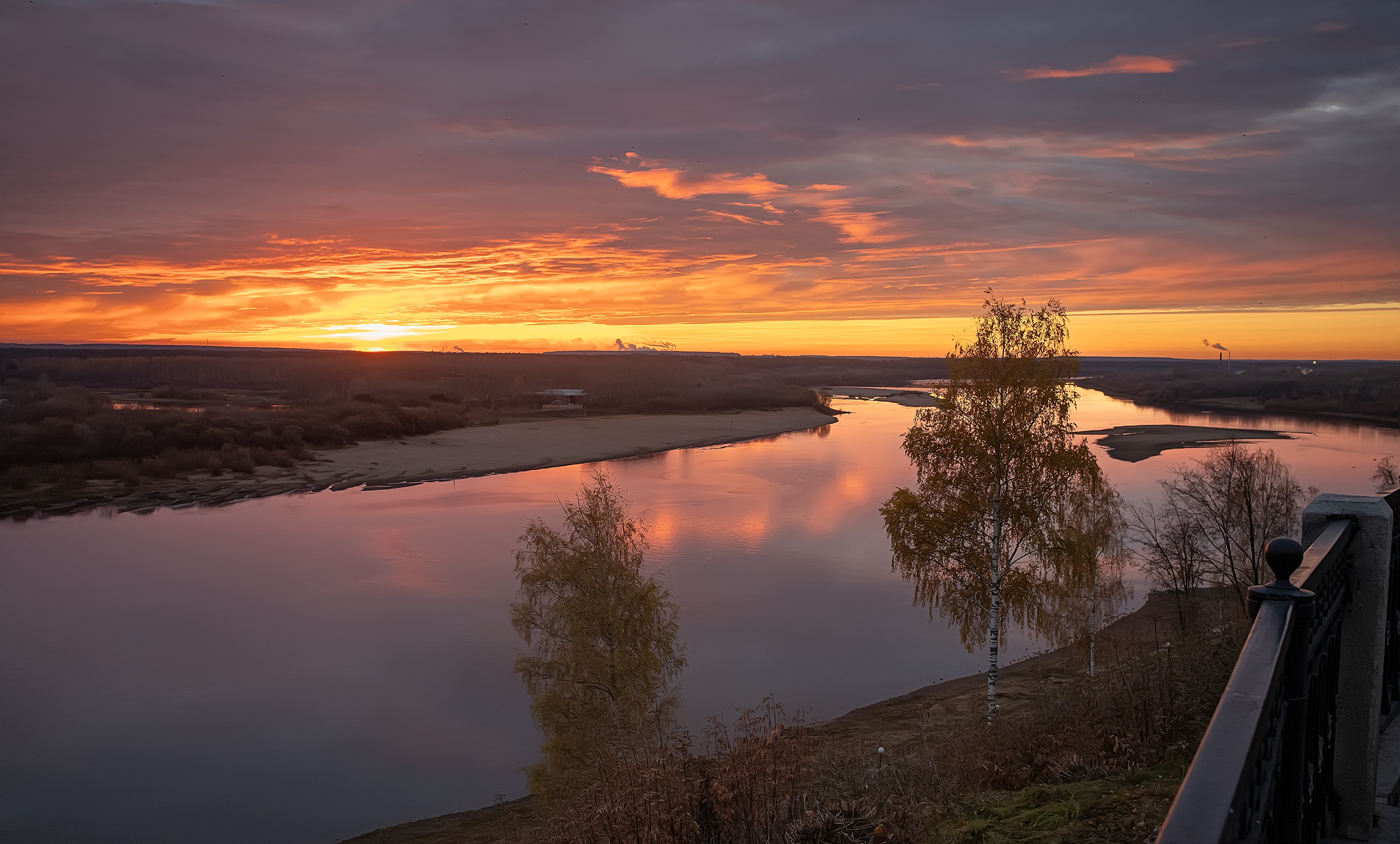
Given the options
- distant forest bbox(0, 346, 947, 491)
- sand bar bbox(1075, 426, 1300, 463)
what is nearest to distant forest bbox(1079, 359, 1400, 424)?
sand bar bbox(1075, 426, 1300, 463)

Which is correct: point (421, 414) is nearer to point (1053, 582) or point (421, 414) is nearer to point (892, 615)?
point (892, 615)

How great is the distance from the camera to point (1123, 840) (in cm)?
578

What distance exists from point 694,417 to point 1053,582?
85457 mm

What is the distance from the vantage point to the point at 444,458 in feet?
220

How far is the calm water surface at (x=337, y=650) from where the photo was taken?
16859 mm

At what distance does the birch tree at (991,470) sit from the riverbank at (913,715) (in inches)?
59.0

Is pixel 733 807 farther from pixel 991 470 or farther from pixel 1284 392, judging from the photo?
pixel 1284 392

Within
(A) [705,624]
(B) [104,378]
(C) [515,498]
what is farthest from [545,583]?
(B) [104,378]

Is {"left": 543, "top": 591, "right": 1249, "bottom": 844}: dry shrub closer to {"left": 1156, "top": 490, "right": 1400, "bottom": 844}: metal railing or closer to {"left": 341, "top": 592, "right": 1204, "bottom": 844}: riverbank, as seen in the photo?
{"left": 1156, "top": 490, "right": 1400, "bottom": 844}: metal railing

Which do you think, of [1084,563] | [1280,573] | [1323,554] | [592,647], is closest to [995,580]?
[1084,563]

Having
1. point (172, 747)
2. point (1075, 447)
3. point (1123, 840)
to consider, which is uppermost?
point (1075, 447)

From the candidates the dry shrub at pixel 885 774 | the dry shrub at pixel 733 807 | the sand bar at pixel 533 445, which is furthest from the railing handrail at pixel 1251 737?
the sand bar at pixel 533 445

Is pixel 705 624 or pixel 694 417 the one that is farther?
pixel 694 417

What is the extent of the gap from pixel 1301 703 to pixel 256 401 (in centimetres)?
11870
